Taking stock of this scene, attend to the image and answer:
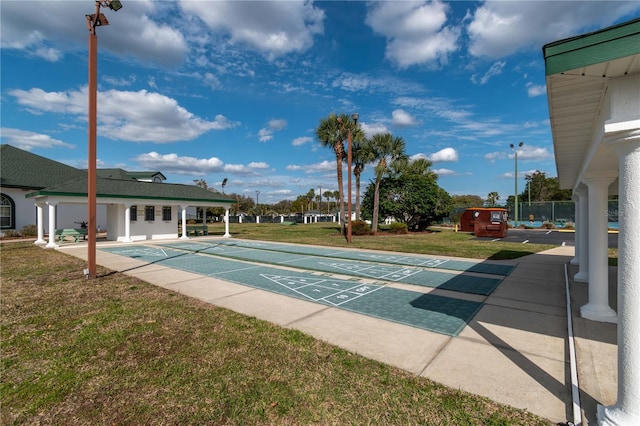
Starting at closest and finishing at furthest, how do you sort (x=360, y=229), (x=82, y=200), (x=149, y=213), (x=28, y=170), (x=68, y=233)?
(x=82, y=200) < (x=68, y=233) < (x=149, y=213) < (x=360, y=229) < (x=28, y=170)

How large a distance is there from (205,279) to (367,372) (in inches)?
254

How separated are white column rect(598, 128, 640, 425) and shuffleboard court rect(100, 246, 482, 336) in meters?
2.35

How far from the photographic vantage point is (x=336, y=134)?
86.1ft

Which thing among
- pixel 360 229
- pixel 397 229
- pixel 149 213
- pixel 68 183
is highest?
pixel 68 183

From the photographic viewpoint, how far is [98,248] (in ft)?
53.4

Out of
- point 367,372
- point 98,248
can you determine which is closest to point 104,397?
point 367,372

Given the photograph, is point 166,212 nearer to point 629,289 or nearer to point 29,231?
point 29,231

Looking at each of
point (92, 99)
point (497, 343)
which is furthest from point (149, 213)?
point (497, 343)

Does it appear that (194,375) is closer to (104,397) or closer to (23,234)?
(104,397)

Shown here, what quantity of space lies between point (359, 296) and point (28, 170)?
32.6 metres

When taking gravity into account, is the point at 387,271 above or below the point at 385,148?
below

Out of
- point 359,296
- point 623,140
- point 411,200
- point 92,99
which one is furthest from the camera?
point 411,200

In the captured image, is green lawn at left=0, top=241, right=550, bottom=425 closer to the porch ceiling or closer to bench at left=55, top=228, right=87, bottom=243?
the porch ceiling

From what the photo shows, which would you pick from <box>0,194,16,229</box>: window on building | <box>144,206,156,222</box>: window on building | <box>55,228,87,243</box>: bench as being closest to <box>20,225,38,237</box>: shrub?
<box>0,194,16,229</box>: window on building
